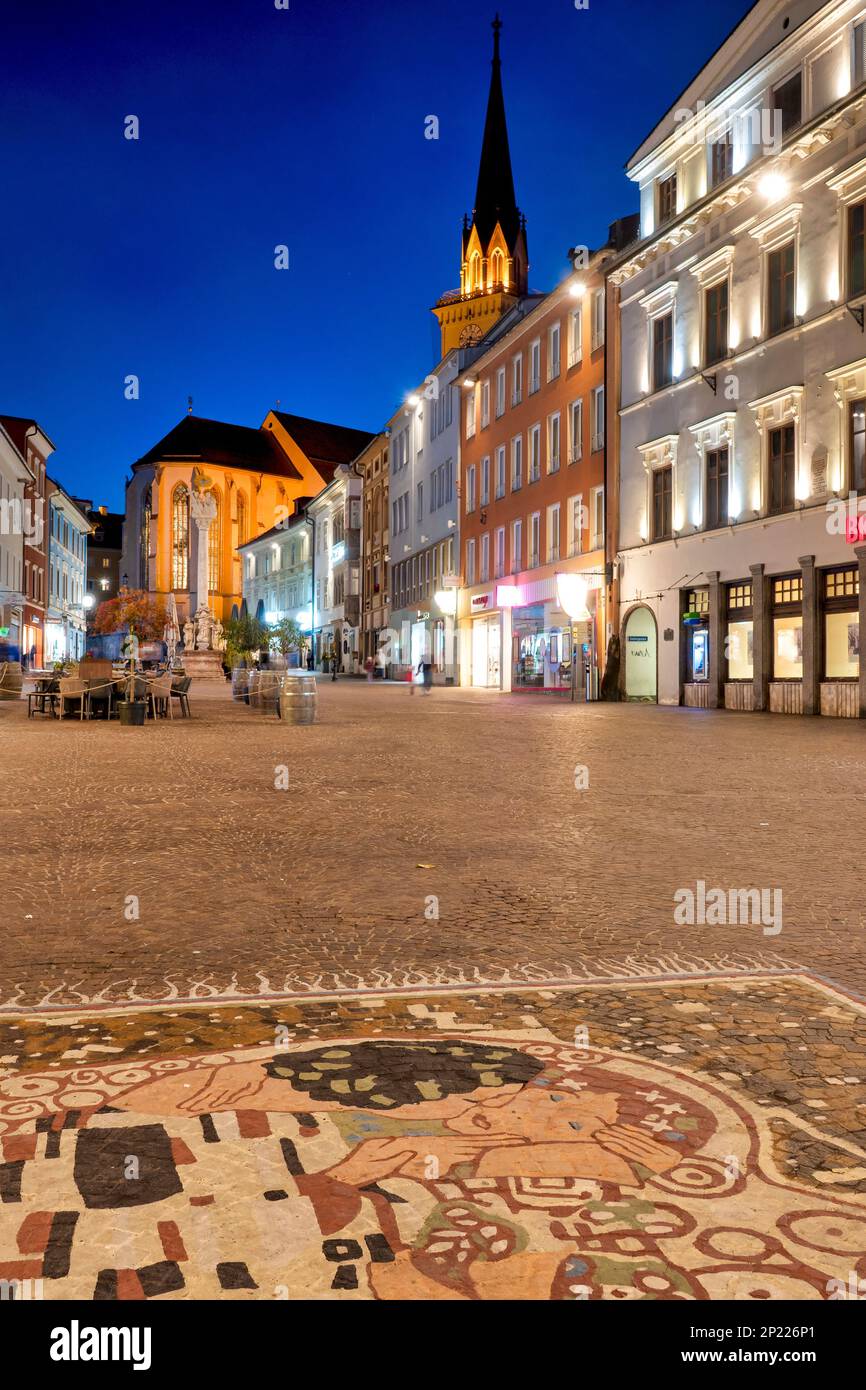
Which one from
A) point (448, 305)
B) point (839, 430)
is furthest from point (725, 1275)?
point (448, 305)

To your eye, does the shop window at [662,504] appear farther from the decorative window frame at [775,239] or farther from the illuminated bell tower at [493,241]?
the illuminated bell tower at [493,241]

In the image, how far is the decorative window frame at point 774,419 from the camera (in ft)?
89.4

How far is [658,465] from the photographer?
34312 mm

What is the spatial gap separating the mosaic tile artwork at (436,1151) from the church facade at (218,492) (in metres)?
111

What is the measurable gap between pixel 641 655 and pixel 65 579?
6518cm

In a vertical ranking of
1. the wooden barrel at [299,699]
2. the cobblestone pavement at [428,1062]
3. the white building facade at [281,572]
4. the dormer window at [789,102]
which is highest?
the dormer window at [789,102]

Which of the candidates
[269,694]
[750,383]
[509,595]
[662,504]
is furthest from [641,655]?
[269,694]

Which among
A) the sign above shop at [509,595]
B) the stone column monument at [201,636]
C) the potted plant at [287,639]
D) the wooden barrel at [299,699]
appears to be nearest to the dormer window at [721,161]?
the sign above shop at [509,595]

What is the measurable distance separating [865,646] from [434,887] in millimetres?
21029

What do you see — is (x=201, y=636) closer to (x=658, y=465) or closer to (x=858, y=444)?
(x=658, y=465)

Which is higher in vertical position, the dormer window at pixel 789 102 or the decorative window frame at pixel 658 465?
the dormer window at pixel 789 102

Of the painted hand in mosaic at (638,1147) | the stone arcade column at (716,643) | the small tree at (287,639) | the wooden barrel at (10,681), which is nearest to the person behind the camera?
the painted hand in mosaic at (638,1147)

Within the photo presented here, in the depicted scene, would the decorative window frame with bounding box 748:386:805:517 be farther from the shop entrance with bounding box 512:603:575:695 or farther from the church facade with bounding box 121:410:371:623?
the church facade with bounding box 121:410:371:623

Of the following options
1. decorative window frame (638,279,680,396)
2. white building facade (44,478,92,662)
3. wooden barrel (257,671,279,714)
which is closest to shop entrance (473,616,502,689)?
decorative window frame (638,279,680,396)
